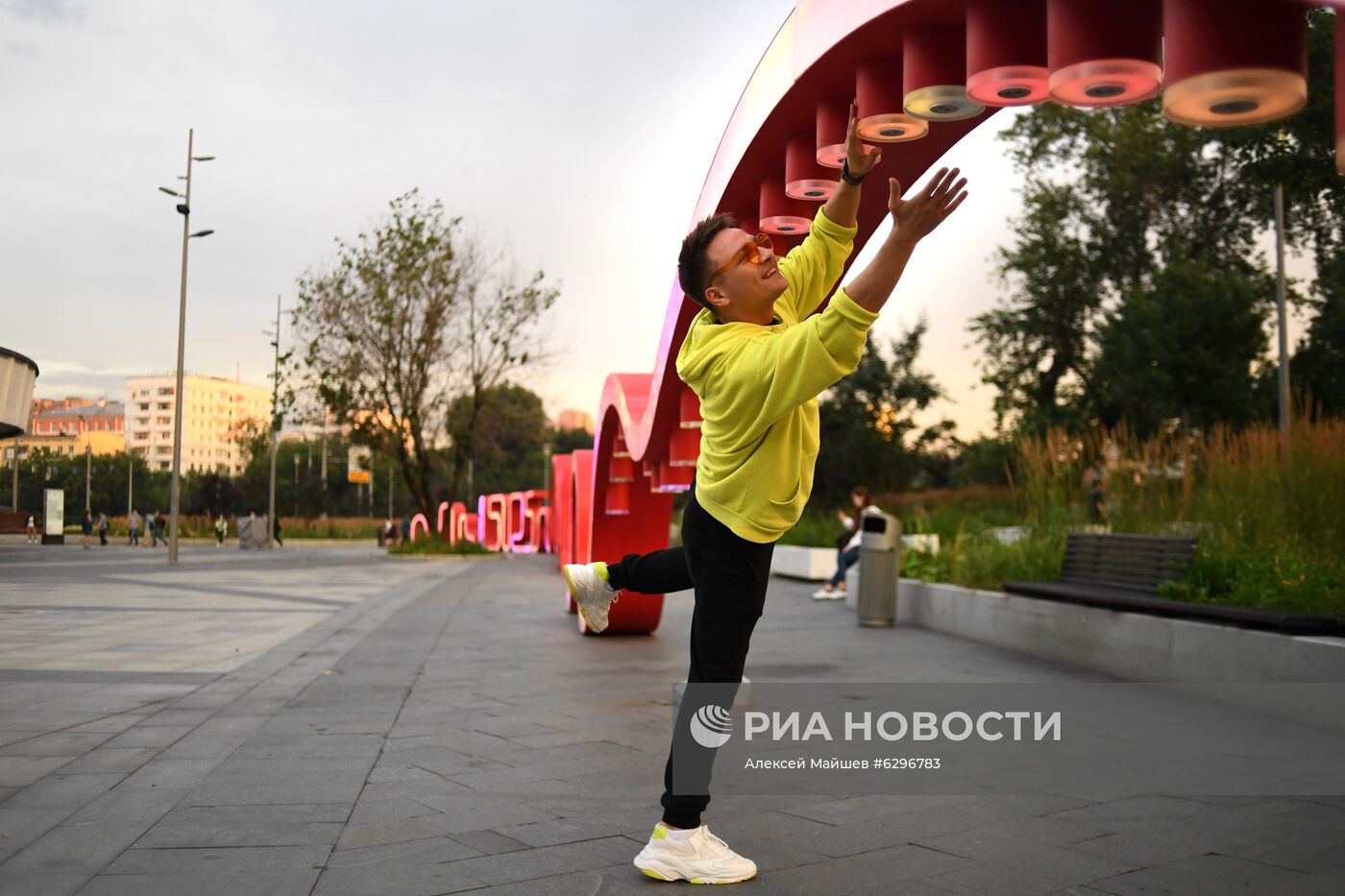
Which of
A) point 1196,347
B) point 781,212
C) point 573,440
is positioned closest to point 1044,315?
point 1196,347

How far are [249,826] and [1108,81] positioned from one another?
3.37 metres

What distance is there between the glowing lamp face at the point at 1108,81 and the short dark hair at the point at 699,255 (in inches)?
36.4

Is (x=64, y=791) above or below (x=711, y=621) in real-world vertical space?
below

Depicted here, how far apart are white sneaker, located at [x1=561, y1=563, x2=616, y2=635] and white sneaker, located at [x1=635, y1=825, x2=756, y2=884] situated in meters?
0.79

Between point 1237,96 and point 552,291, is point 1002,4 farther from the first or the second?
point 552,291

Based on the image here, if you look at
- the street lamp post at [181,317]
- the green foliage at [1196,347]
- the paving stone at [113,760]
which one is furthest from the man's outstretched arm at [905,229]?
the street lamp post at [181,317]

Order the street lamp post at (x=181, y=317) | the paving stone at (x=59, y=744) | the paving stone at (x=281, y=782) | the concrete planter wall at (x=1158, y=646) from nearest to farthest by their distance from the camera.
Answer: the paving stone at (x=281, y=782), the paving stone at (x=59, y=744), the concrete planter wall at (x=1158, y=646), the street lamp post at (x=181, y=317)

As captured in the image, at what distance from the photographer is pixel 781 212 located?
489 cm

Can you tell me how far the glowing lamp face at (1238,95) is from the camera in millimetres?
2566

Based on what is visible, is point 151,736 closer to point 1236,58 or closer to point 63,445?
point 1236,58

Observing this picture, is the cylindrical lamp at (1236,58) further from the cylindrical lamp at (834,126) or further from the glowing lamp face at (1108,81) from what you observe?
the cylindrical lamp at (834,126)

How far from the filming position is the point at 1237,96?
260 cm

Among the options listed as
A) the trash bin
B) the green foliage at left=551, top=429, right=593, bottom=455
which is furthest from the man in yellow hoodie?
the green foliage at left=551, top=429, right=593, bottom=455

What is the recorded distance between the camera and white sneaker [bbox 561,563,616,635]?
3.83 metres
